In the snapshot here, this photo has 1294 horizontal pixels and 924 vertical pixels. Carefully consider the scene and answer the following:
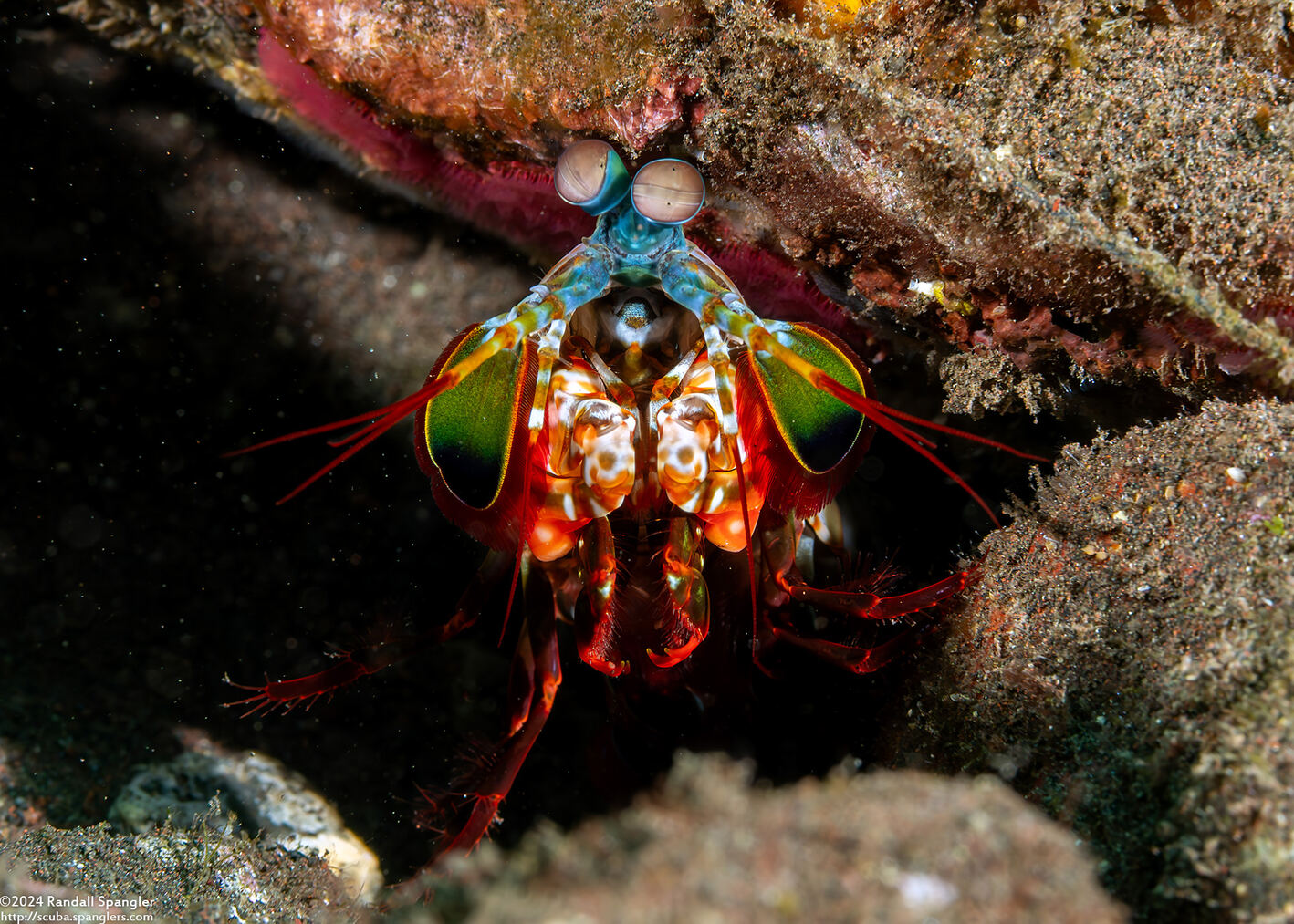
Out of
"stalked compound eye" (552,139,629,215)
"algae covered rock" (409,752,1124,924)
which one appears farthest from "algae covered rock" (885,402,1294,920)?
"stalked compound eye" (552,139,629,215)

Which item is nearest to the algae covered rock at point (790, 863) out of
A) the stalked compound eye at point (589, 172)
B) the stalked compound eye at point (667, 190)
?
the stalked compound eye at point (667, 190)

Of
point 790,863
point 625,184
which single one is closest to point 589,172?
point 625,184

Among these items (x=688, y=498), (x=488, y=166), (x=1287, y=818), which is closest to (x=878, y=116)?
(x=688, y=498)

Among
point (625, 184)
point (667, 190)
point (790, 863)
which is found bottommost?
point (790, 863)

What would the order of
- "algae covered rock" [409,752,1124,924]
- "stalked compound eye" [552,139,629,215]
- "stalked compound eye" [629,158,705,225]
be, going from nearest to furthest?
"algae covered rock" [409,752,1124,924] < "stalked compound eye" [629,158,705,225] < "stalked compound eye" [552,139,629,215]

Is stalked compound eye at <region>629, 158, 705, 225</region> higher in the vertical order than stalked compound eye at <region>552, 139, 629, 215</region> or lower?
higher

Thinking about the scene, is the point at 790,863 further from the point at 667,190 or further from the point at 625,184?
the point at 625,184

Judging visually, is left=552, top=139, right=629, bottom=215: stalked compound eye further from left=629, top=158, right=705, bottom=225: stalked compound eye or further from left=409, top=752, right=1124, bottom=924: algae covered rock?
left=409, top=752, right=1124, bottom=924: algae covered rock

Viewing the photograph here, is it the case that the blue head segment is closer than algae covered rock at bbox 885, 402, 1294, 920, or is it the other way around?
algae covered rock at bbox 885, 402, 1294, 920
